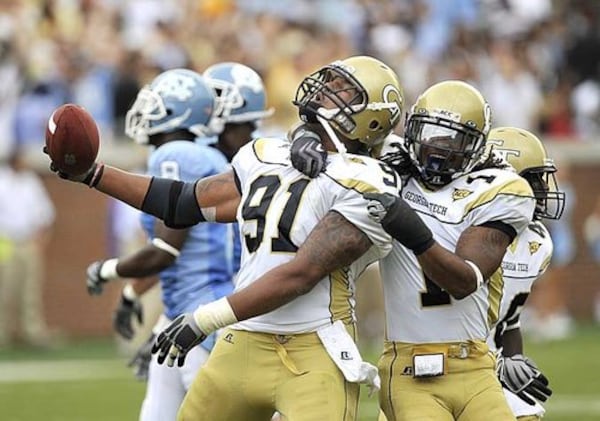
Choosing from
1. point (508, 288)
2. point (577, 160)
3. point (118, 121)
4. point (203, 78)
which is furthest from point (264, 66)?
point (508, 288)

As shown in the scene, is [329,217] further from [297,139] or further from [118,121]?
[118,121]

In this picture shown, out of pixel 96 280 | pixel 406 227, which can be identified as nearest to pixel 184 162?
pixel 96 280

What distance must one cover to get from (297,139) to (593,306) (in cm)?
1121

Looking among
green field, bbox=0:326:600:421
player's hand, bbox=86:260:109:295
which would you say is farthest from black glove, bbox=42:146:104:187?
green field, bbox=0:326:600:421

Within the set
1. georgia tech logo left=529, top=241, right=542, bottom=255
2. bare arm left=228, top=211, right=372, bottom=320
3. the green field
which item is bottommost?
the green field

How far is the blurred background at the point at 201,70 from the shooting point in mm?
13812

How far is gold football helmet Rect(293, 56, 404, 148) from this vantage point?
5.15 meters

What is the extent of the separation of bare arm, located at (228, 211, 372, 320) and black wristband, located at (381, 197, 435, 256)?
0.15 meters

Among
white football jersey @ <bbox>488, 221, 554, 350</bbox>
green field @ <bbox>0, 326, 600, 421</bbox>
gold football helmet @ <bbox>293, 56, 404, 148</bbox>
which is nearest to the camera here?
gold football helmet @ <bbox>293, 56, 404, 148</bbox>

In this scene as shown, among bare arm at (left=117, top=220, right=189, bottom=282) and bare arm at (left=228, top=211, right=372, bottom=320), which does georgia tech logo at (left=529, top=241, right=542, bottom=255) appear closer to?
bare arm at (left=228, top=211, right=372, bottom=320)

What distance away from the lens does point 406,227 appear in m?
4.82

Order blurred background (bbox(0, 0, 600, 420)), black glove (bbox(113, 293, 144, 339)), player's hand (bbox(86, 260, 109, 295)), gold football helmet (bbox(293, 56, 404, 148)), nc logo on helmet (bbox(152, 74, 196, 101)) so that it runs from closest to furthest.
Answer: gold football helmet (bbox(293, 56, 404, 148))
player's hand (bbox(86, 260, 109, 295))
nc logo on helmet (bbox(152, 74, 196, 101))
black glove (bbox(113, 293, 144, 339))
blurred background (bbox(0, 0, 600, 420))

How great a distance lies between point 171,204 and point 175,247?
40.4 inches

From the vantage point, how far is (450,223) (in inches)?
207
